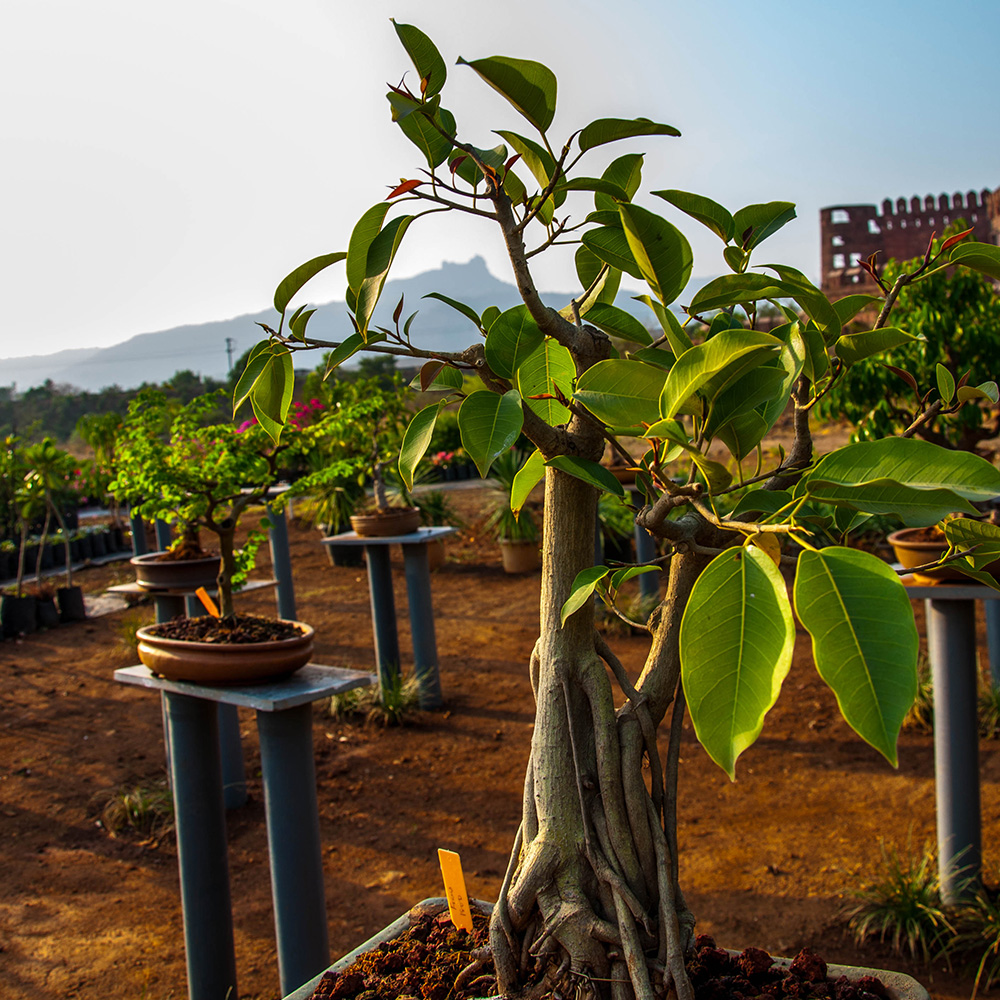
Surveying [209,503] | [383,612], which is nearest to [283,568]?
[383,612]

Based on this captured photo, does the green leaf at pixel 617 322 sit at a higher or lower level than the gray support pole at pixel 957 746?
higher

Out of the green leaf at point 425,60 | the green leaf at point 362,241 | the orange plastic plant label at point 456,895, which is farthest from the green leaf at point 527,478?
the orange plastic plant label at point 456,895

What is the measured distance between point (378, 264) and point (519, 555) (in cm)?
678

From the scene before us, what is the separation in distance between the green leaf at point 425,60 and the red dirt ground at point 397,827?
90.2 inches

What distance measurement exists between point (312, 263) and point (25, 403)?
2703 centimetres

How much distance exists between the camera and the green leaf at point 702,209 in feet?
2.46

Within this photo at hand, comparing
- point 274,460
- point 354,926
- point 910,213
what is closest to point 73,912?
point 354,926

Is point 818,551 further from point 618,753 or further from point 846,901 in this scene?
point 846,901

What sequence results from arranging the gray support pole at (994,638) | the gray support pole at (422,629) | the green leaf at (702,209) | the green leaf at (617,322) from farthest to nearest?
the gray support pole at (422,629)
the gray support pole at (994,638)
the green leaf at (617,322)
the green leaf at (702,209)

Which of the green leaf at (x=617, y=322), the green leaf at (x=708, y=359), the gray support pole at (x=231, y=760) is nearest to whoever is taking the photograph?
the green leaf at (x=708, y=359)

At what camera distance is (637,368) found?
0.63 m

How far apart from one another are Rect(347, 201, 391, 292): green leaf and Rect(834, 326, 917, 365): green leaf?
15.4 inches

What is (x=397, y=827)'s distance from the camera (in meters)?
3.13

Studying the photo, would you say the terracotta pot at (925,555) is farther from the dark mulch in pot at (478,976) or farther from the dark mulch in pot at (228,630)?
the dark mulch in pot at (228,630)
